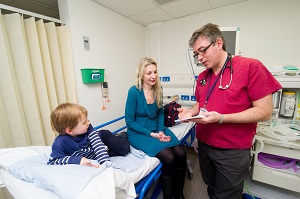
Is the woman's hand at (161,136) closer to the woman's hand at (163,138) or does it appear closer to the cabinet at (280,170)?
the woman's hand at (163,138)

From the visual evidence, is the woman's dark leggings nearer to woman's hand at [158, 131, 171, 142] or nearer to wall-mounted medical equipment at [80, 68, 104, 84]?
woman's hand at [158, 131, 171, 142]

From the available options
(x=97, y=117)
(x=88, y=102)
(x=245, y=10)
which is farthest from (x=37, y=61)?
(x=245, y=10)

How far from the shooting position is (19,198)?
0.84 metres

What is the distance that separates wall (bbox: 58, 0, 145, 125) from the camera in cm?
189

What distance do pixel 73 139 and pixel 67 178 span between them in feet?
1.27

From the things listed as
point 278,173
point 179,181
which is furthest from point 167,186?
point 278,173

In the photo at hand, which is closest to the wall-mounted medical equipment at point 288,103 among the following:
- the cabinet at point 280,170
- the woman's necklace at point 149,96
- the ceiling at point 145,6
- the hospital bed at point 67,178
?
the cabinet at point 280,170

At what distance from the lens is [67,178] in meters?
0.78

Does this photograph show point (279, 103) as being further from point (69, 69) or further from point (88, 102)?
point (69, 69)

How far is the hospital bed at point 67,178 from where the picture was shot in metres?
0.73

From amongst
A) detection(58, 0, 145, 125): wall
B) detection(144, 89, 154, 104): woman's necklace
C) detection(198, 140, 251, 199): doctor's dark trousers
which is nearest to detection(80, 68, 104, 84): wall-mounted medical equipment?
detection(58, 0, 145, 125): wall

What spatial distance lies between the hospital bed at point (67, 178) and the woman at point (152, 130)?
0.52 feet

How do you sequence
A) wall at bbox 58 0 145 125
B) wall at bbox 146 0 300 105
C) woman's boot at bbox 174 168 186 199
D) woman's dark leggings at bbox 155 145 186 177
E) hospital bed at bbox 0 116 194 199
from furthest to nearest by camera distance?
wall at bbox 146 0 300 105
wall at bbox 58 0 145 125
woman's boot at bbox 174 168 186 199
woman's dark leggings at bbox 155 145 186 177
hospital bed at bbox 0 116 194 199

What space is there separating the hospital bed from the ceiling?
2.08 m
